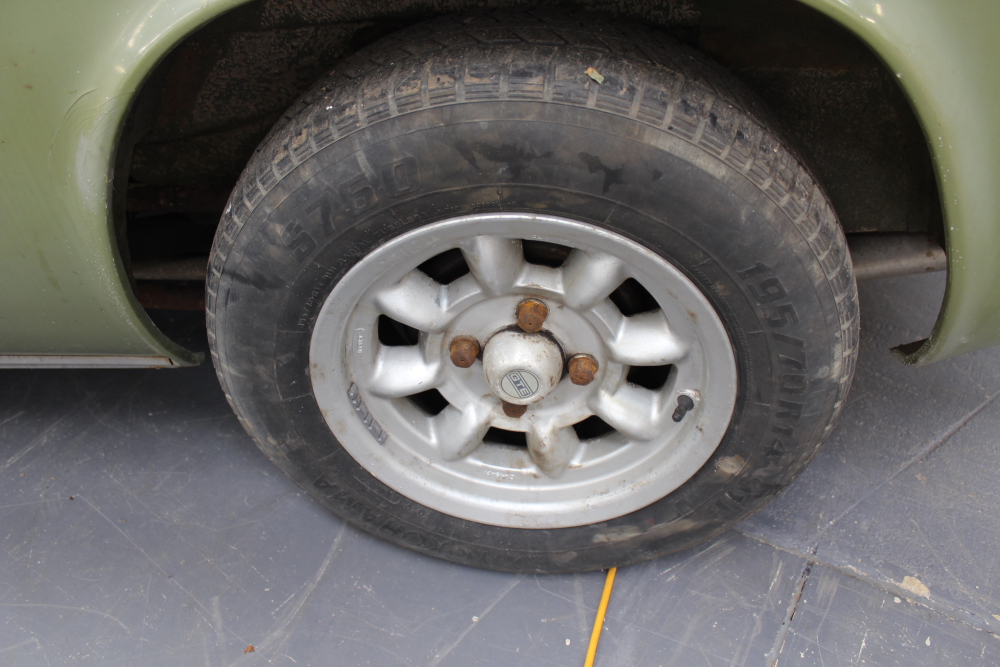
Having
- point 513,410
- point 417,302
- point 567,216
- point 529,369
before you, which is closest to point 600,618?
point 513,410

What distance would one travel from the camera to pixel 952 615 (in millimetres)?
1480

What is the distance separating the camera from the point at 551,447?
4.75 feet

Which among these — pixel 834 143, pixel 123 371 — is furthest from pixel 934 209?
pixel 123 371

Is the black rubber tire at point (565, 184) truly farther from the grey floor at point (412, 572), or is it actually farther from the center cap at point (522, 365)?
the grey floor at point (412, 572)

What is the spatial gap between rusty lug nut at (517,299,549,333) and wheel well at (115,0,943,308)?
21.1 inches

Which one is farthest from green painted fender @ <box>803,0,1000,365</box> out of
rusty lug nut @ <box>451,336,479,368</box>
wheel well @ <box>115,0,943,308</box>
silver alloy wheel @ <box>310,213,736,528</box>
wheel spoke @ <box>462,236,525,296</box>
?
rusty lug nut @ <box>451,336,479,368</box>

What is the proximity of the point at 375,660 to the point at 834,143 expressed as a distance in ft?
4.83

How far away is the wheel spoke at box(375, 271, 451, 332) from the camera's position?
1.26 m

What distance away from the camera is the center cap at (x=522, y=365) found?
51.1 inches

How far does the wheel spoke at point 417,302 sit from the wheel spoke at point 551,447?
34 centimetres

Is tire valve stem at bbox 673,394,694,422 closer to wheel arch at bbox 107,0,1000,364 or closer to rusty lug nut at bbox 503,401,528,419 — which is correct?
rusty lug nut at bbox 503,401,528,419

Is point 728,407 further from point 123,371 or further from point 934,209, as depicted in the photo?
point 123,371

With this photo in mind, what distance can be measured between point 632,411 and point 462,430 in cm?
38

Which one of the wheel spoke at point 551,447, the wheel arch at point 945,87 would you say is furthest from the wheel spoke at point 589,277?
the wheel arch at point 945,87
